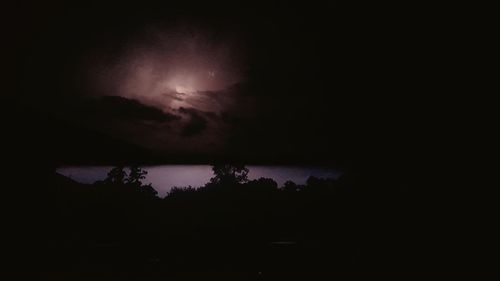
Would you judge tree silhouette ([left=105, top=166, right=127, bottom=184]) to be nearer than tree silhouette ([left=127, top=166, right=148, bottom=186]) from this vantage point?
No

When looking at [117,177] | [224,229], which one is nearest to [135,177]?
[117,177]

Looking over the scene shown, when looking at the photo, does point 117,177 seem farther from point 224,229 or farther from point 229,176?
point 224,229

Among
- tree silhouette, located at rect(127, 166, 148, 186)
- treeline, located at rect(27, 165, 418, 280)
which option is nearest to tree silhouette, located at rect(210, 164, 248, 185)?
treeline, located at rect(27, 165, 418, 280)

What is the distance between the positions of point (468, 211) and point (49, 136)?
179 inches

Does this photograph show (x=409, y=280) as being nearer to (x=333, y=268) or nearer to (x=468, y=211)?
(x=333, y=268)

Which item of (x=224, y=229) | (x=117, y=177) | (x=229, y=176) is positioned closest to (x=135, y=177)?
(x=117, y=177)

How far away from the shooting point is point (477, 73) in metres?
4.12

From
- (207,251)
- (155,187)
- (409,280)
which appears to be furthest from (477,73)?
(155,187)

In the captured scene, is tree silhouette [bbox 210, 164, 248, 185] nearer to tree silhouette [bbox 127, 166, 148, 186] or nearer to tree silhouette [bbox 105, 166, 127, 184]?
tree silhouette [bbox 127, 166, 148, 186]

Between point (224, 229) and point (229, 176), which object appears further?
point (229, 176)

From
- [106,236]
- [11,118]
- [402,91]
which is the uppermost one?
[402,91]

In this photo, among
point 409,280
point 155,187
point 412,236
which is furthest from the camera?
point 155,187

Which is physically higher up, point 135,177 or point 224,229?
point 135,177

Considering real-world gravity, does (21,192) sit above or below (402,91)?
below
